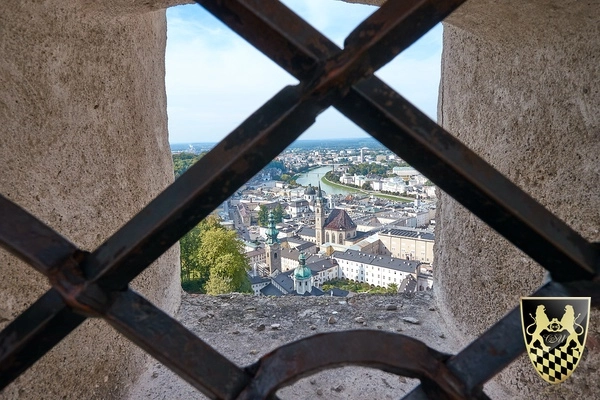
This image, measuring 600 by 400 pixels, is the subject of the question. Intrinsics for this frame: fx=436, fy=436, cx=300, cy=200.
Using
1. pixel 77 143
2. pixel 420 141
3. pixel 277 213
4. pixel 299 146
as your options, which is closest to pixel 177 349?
pixel 420 141

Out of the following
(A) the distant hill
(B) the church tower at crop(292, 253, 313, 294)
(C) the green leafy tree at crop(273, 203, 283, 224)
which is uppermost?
(A) the distant hill

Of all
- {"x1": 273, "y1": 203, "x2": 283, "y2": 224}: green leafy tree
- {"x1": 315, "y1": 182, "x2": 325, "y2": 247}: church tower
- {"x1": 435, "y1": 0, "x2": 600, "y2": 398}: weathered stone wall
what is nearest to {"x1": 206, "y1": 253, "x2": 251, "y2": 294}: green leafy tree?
{"x1": 273, "y1": 203, "x2": 283, "y2": 224}: green leafy tree

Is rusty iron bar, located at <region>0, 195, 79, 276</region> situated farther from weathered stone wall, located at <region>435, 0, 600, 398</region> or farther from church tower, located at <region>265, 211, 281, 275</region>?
church tower, located at <region>265, 211, 281, 275</region>

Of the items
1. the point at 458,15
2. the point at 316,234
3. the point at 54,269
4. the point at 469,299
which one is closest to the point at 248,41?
the point at 54,269

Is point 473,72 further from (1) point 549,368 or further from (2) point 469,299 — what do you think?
(1) point 549,368

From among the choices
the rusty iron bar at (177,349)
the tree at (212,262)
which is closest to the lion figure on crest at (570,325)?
the rusty iron bar at (177,349)
